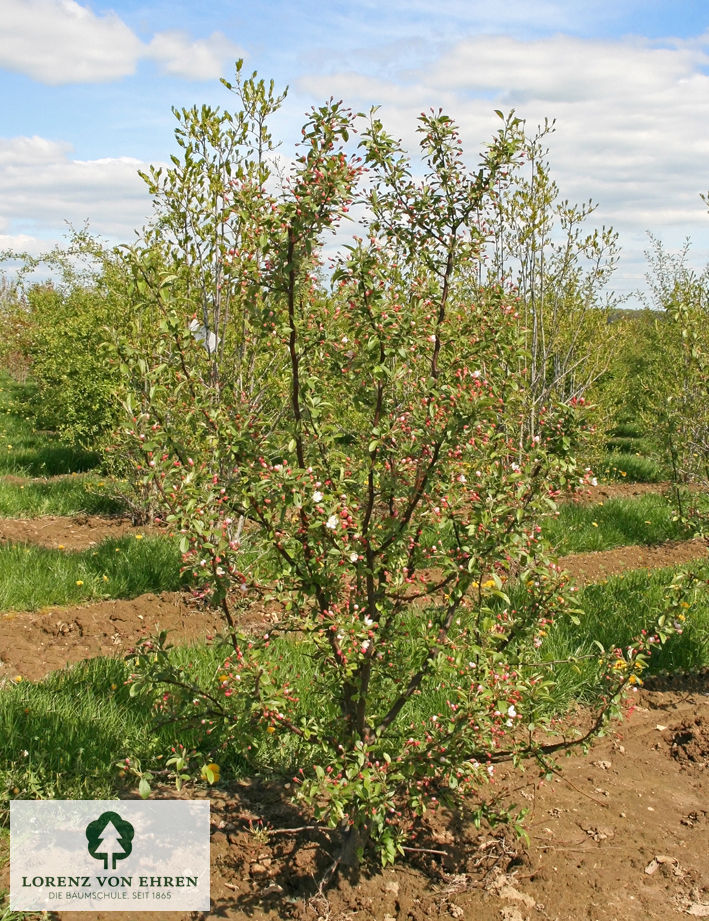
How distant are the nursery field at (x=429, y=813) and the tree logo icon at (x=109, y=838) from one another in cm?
17

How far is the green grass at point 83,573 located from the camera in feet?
17.9

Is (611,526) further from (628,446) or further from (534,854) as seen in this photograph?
(628,446)

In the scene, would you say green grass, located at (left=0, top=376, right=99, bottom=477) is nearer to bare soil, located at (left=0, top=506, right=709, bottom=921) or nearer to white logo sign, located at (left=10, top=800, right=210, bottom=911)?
white logo sign, located at (left=10, top=800, right=210, bottom=911)

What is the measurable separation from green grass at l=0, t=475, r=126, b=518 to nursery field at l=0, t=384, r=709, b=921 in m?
2.51

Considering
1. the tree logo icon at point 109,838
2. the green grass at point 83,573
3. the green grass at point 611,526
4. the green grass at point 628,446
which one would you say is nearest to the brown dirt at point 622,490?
the green grass at point 611,526

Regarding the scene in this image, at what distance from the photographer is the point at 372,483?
2.62 metres

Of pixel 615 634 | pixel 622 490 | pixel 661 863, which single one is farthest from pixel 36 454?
pixel 661 863

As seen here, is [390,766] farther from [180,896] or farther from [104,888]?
[104,888]

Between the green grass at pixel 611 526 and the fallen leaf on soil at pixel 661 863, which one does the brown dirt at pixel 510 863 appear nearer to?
the fallen leaf on soil at pixel 661 863

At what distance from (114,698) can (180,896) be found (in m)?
1.23

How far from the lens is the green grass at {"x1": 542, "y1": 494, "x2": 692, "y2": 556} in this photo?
7.51 metres

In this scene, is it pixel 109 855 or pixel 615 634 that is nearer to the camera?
pixel 109 855

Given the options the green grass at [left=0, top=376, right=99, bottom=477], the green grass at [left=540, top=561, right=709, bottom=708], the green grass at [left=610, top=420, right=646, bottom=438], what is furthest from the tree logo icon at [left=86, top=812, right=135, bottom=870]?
the green grass at [left=610, top=420, right=646, bottom=438]

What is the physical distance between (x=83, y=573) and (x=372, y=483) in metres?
3.92
